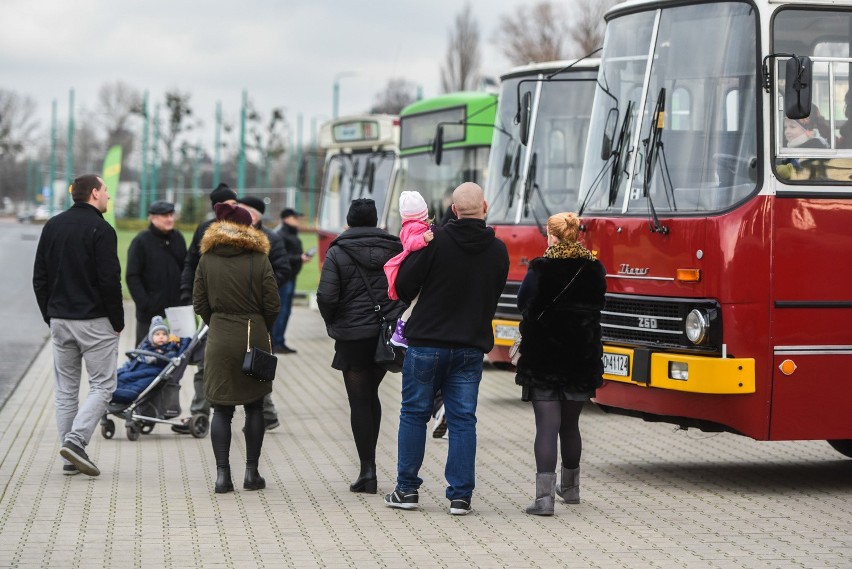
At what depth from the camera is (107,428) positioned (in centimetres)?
1148

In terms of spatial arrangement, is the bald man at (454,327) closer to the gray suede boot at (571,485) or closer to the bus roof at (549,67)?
the gray suede boot at (571,485)

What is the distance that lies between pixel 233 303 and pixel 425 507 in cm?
174

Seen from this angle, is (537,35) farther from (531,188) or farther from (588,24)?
(531,188)

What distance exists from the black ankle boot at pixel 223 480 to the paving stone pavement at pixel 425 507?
8cm

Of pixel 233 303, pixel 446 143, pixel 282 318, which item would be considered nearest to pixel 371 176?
pixel 446 143

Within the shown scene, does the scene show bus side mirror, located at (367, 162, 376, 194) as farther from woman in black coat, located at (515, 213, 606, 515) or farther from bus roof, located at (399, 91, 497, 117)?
woman in black coat, located at (515, 213, 606, 515)

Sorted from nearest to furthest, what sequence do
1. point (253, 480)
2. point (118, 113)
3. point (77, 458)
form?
point (253, 480) → point (77, 458) → point (118, 113)

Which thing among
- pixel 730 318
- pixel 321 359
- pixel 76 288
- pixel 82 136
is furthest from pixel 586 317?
pixel 82 136

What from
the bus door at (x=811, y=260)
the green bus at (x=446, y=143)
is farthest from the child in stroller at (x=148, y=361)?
the green bus at (x=446, y=143)

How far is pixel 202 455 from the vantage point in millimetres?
10641

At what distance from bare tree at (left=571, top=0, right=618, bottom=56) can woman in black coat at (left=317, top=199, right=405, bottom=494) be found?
179ft

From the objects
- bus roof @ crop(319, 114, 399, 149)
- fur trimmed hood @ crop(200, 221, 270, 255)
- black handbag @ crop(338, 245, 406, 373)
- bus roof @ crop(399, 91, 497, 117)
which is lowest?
black handbag @ crop(338, 245, 406, 373)

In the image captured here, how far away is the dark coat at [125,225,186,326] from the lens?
38.4 ft

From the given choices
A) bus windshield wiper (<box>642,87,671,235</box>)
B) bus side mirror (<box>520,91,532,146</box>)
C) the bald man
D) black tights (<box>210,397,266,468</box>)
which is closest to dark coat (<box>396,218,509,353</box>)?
the bald man
